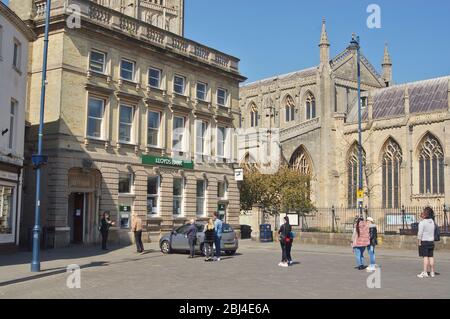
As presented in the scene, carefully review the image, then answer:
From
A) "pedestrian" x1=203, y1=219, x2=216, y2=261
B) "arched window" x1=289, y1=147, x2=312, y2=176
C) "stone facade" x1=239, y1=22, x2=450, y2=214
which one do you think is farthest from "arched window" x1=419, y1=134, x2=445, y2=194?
"pedestrian" x1=203, y1=219, x2=216, y2=261

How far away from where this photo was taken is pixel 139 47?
1208 inches

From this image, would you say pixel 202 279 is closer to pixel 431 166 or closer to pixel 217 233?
pixel 217 233

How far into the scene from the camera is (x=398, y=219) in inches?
1400

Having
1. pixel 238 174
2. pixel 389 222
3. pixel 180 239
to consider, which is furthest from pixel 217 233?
pixel 389 222

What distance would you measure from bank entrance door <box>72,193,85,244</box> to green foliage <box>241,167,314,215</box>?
19032mm

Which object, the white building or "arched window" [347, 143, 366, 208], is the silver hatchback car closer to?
the white building

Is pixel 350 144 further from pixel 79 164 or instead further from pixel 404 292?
pixel 404 292

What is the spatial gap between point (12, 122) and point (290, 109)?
53340mm

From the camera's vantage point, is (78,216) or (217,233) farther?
(78,216)

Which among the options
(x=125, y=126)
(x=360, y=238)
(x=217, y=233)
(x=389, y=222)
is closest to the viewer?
(x=360, y=238)

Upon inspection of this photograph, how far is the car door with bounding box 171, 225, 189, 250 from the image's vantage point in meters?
23.7

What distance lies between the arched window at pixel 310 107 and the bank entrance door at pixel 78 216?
4419 centimetres

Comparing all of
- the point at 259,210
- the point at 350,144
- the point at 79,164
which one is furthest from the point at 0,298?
the point at 350,144

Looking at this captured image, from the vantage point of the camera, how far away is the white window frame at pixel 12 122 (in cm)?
2168
